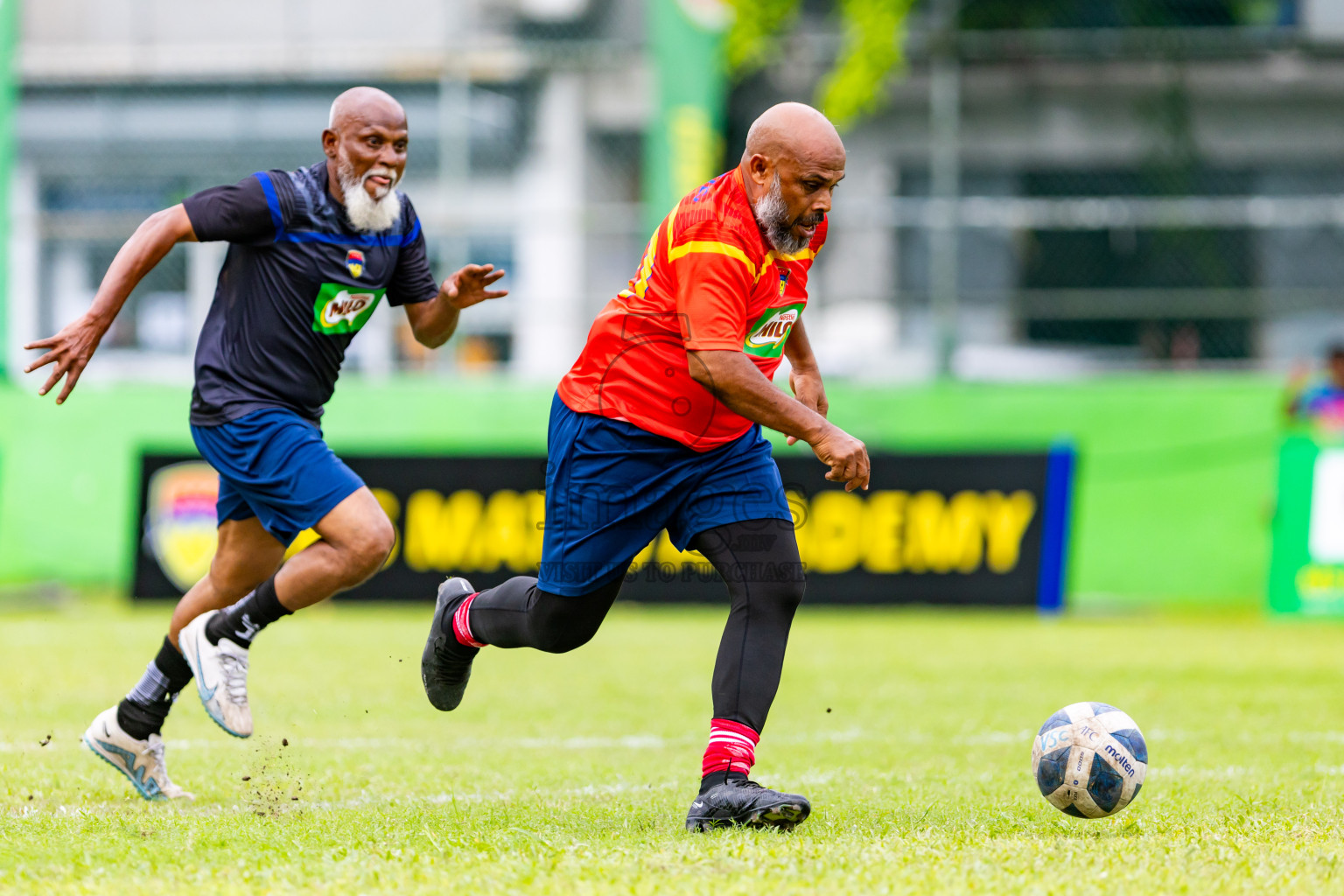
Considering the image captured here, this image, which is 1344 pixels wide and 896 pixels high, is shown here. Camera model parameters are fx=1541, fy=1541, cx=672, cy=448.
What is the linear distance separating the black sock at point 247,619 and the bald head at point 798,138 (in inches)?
84.3

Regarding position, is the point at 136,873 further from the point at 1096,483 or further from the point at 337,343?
the point at 1096,483

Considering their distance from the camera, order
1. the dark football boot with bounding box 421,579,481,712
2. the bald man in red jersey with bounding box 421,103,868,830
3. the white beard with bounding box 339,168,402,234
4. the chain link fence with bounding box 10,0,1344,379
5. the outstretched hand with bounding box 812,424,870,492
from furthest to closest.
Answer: the chain link fence with bounding box 10,0,1344,379
the white beard with bounding box 339,168,402,234
the dark football boot with bounding box 421,579,481,712
the bald man in red jersey with bounding box 421,103,868,830
the outstretched hand with bounding box 812,424,870,492

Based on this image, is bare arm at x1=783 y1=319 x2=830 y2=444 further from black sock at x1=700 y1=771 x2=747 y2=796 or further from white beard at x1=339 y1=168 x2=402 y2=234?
white beard at x1=339 y1=168 x2=402 y2=234

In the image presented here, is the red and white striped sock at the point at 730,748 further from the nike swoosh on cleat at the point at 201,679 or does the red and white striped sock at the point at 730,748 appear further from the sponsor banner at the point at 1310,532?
the sponsor banner at the point at 1310,532

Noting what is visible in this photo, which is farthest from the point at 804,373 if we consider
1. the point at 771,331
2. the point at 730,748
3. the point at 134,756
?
the point at 134,756

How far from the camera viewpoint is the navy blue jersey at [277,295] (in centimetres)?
523

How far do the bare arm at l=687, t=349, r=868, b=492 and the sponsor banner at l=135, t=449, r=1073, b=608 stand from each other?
26.7 ft

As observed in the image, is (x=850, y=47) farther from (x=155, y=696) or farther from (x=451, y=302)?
(x=155, y=696)

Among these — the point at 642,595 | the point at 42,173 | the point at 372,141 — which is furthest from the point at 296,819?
the point at 42,173

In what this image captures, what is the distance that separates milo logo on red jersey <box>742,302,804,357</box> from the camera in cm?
463

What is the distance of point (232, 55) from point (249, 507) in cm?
1322

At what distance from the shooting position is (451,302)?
559 centimetres

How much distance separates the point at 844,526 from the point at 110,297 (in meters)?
8.43

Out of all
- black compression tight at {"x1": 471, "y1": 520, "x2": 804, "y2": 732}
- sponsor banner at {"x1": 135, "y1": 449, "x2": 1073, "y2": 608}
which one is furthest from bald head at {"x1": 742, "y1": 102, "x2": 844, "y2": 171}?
sponsor banner at {"x1": 135, "y1": 449, "x2": 1073, "y2": 608}
